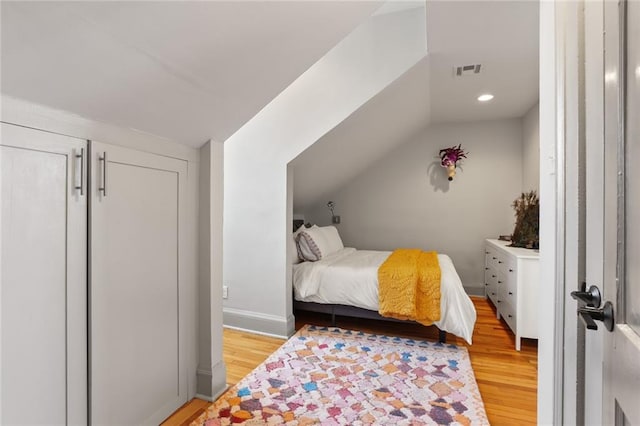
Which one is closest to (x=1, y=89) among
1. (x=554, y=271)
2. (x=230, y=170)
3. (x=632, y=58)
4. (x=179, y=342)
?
(x=179, y=342)

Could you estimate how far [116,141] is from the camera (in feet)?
4.50

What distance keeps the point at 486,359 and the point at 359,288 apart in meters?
1.08

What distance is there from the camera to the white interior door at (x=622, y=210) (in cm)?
55

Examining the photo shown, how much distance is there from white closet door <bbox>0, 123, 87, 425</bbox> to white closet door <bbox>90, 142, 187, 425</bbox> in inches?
2.3

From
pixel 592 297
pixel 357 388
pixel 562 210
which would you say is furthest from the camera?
pixel 357 388

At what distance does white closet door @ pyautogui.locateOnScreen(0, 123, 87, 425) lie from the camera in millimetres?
1021

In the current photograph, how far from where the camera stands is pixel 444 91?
10.3ft

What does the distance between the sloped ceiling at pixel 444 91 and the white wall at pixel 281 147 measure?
0.14 meters

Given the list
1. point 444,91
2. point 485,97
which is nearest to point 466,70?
point 444,91

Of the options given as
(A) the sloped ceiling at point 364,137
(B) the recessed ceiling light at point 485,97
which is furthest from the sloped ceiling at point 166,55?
(B) the recessed ceiling light at point 485,97

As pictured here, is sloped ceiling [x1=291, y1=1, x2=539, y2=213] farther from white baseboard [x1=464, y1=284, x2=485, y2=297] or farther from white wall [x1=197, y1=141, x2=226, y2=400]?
white baseboard [x1=464, y1=284, x2=485, y2=297]

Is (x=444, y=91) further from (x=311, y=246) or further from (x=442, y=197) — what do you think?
(x=311, y=246)

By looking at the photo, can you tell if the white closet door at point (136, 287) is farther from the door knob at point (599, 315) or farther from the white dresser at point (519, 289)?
the white dresser at point (519, 289)

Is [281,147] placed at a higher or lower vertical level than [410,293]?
higher
